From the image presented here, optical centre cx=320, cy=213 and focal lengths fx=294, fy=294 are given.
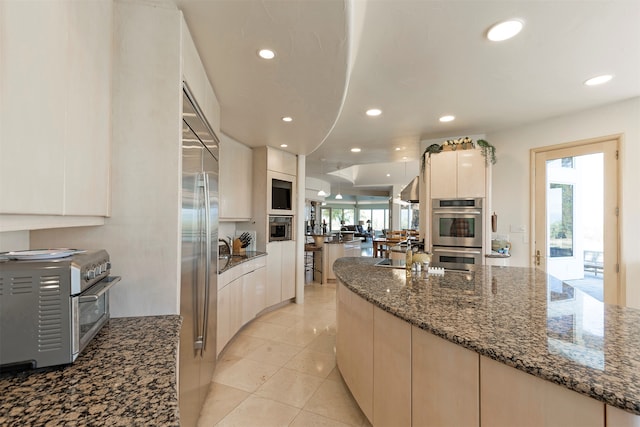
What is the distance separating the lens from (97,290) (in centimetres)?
106

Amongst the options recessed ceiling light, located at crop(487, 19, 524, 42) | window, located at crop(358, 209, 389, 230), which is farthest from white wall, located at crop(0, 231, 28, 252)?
window, located at crop(358, 209, 389, 230)

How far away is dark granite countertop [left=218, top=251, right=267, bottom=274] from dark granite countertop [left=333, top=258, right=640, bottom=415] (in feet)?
4.48

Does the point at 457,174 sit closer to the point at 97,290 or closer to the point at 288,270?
the point at 288,270

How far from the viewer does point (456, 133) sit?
4.04 meters

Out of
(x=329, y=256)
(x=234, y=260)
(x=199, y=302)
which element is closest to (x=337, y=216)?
(x=329, y=256)

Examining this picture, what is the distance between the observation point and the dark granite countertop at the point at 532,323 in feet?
2.77

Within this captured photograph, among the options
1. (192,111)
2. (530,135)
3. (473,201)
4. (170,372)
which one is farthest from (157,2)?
(530,135)

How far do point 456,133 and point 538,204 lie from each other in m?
1.35

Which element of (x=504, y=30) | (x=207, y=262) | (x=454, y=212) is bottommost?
(x=207, y=262)

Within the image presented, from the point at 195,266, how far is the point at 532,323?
5.61ft

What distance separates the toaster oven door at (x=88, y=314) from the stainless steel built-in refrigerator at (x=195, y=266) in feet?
1.15

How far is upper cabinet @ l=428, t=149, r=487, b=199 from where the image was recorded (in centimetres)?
358

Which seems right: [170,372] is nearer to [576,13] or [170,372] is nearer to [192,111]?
[192,111]

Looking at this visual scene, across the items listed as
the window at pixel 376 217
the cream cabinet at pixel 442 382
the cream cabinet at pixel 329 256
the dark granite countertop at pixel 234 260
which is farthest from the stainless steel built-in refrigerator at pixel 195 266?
the window at pixel 376 217
